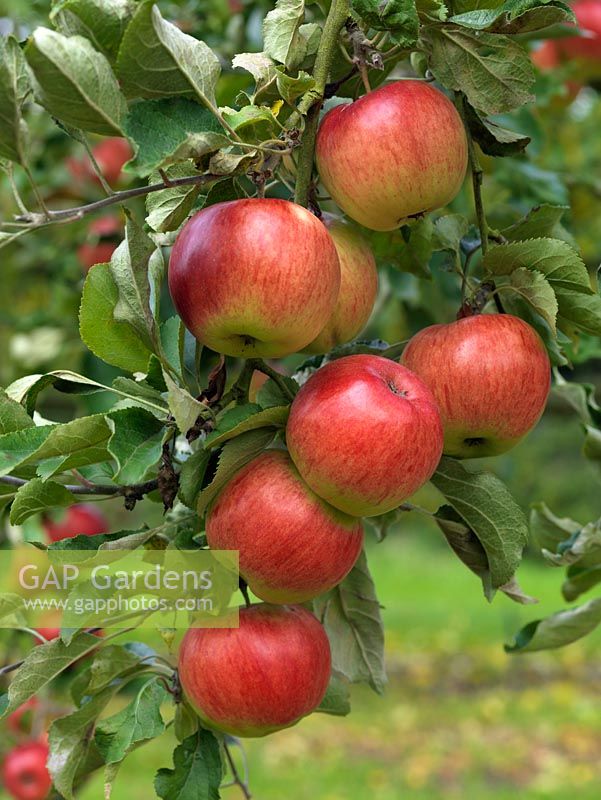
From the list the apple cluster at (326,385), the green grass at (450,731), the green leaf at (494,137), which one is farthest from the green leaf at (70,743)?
the green grass at (450,731)

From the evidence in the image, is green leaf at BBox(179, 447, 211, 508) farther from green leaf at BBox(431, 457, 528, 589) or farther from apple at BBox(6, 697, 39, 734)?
apple at BBox(6, 697, 39, 734)

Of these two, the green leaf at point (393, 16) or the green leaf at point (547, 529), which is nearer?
the green leaf at point (393, 16)

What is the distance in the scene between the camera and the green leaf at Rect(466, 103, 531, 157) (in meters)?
0.94

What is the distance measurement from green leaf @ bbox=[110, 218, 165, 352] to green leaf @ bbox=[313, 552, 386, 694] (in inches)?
14.3

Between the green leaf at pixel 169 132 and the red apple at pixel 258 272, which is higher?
the green leaf at pixel 169 132

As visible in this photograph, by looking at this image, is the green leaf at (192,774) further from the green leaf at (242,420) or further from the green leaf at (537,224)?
the green leaf at (537,224)

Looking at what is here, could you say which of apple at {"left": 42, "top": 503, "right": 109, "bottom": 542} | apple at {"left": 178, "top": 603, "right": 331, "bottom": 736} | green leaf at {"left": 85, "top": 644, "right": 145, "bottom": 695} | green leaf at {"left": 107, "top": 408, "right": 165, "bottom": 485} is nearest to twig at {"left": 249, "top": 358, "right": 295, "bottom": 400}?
green leaf at {"left": 107, "top": 408, "right": 165, "bottom": 485}

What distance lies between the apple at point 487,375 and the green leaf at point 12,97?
0.41m

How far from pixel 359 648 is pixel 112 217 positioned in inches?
53.1

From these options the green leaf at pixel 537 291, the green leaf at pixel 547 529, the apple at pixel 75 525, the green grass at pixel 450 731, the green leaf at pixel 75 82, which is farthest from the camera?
the green grass at pixel 450 731

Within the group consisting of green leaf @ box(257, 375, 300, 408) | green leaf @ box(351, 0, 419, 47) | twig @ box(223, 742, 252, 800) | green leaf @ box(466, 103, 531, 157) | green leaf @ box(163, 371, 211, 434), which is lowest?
twig @ box(223, 742, 252, 800)

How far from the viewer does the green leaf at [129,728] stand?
3.04ft

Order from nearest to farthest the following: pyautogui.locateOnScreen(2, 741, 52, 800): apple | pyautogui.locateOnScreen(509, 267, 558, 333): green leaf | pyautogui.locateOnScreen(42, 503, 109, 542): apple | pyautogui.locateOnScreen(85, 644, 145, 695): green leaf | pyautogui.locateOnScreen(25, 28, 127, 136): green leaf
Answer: pyautogui.locateOnScreen(25, 28, 127, 136): green leaf < pyautogui.locateOnScreen(509, 267, 558, 333): green leaf < pyautogui.locateOnScreen(85, 644, 145, 695): green leaf < pyautogui.locateOnScreen(2, 741, 52, 800): apple < pyautogui.locateOnScreen(42, 503, 109, 542): apple

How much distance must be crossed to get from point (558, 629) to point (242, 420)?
57cm
